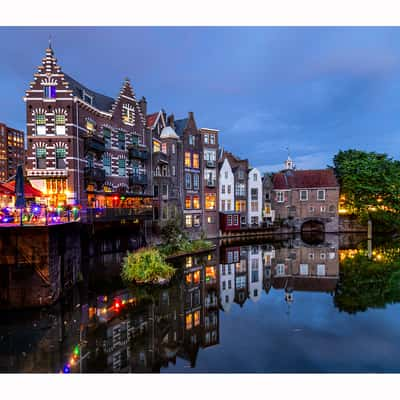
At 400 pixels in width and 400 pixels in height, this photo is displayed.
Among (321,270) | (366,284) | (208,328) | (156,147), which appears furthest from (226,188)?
(208,328)

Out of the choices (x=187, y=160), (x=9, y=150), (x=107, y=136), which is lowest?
(x=187, y=160)

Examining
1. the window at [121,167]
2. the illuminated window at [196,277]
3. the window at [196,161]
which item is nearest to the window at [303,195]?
the window at [196,161]

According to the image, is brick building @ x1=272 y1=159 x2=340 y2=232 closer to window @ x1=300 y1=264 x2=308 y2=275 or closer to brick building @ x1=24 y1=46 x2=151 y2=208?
window @ x1=300 y1=264 x2=308 y2=275

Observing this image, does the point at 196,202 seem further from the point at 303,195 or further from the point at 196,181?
the point at 303,195

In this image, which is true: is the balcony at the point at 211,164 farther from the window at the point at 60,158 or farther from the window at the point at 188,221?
the window at the point at 60,158

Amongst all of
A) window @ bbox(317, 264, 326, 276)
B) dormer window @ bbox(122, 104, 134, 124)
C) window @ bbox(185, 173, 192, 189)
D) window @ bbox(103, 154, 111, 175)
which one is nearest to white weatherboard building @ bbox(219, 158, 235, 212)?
window @ bbox(185, 173, 192, 189)

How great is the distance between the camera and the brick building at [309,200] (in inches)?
2288

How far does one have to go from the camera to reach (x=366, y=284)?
22031 millimetres

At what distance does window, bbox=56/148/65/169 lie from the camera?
2712cm

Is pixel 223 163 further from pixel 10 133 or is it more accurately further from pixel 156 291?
pixel 10 133

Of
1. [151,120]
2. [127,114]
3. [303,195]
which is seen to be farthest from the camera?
[303,195]

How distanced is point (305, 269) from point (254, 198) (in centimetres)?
2749

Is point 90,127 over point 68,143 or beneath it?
over

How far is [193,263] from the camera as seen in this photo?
27797 mm
